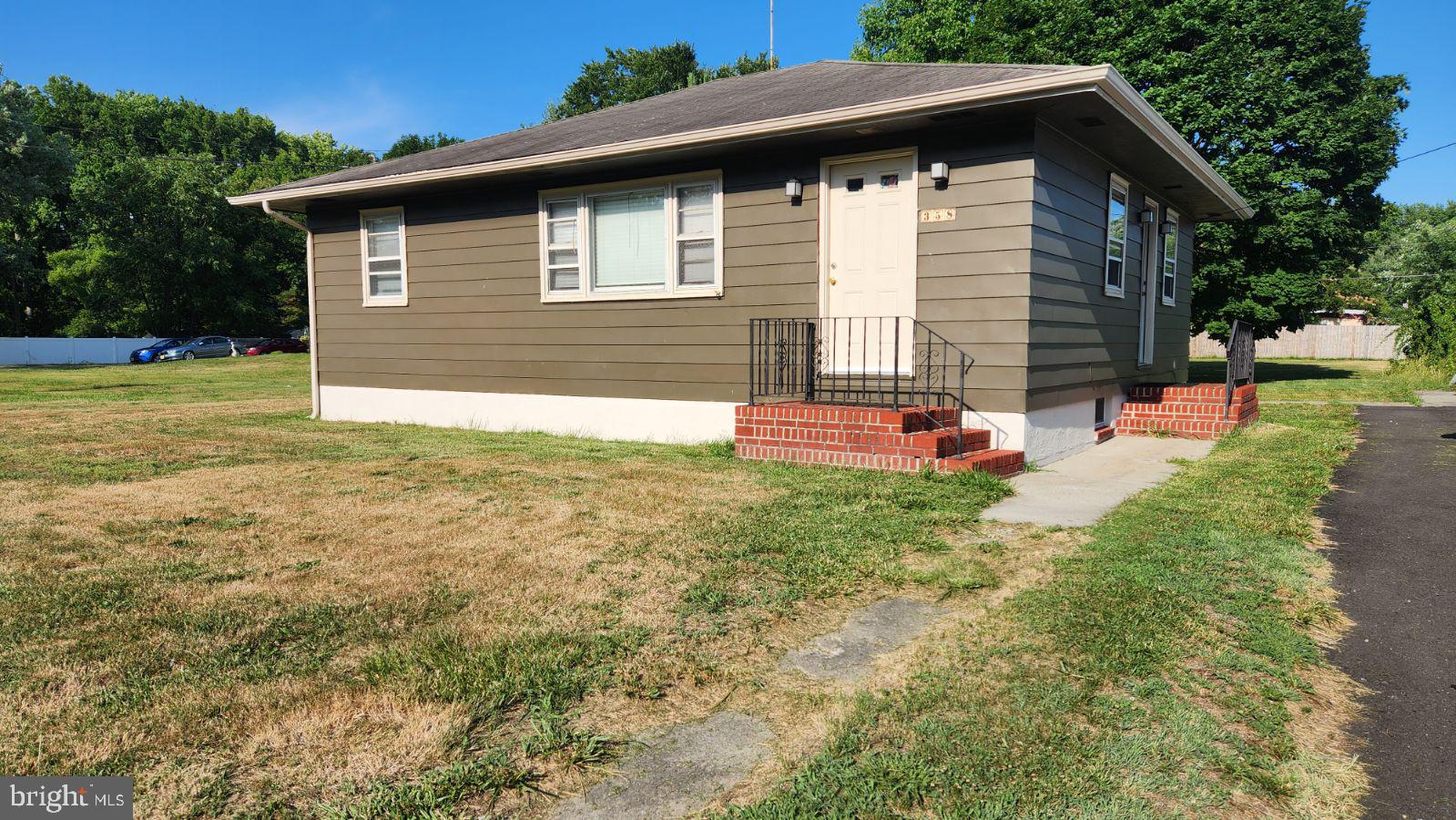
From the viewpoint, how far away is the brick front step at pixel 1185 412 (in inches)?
347

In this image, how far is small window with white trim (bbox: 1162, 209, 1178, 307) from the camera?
11000 millimetres

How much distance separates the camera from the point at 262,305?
151ft

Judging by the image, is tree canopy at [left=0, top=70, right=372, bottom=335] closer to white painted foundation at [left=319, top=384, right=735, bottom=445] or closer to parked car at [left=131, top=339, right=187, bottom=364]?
parked car at [left=131, top=339, right=187, bottom=364]

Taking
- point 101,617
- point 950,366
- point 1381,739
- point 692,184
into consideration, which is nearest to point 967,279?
point 950,366

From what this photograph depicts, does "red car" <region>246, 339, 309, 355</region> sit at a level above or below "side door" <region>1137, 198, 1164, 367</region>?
below

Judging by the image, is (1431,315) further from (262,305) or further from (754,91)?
(262,305)

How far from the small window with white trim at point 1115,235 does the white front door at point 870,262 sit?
281 cm

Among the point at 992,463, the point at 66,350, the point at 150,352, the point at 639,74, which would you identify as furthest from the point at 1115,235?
the point at 66,350

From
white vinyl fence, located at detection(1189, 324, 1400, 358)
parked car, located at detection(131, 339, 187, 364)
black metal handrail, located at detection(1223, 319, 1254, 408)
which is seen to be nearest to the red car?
parked car, located at detection(131, 339, 187, 364)

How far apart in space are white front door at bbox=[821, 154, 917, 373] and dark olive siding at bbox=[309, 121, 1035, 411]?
6.4 inches

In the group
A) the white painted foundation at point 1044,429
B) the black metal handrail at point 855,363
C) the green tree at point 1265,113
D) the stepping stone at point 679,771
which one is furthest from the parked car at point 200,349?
the stepping stone at point 679,771

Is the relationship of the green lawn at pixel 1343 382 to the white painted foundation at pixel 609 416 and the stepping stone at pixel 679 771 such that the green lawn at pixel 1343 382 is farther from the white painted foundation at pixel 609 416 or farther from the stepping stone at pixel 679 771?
the stepping stone at pixel 679 771

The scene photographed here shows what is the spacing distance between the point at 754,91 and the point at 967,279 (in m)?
4.09

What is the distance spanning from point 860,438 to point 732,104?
448cm
